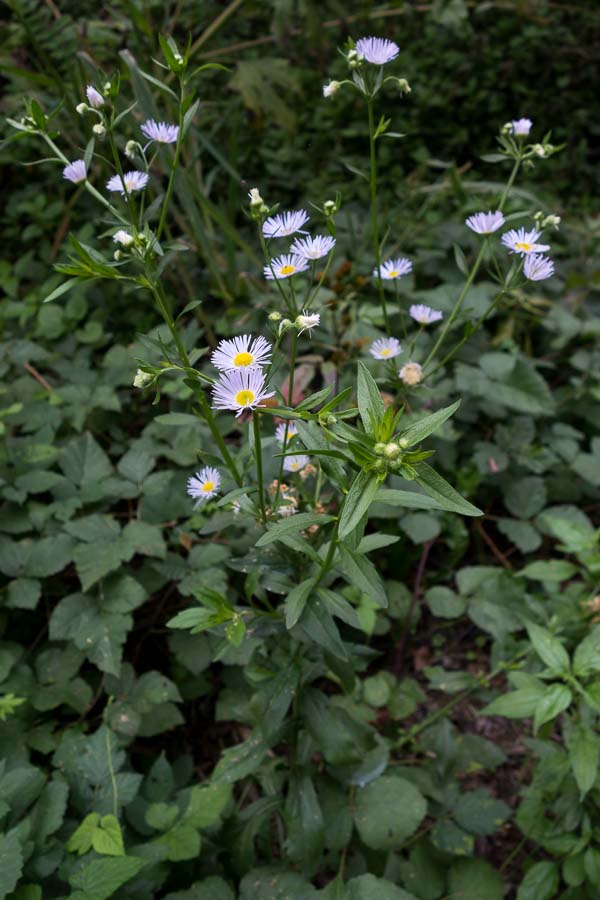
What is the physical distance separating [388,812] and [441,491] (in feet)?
3.33

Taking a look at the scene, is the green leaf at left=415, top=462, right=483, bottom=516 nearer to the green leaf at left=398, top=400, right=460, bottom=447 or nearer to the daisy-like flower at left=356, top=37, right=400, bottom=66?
the green leaf at left=398, top=400, right=460, bottom=447

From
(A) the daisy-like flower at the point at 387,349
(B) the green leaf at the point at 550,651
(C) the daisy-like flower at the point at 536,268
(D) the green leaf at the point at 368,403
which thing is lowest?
(B) the green leaf at the point at 550,651

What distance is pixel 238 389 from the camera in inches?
37.4

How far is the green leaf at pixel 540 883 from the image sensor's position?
58.2 inches

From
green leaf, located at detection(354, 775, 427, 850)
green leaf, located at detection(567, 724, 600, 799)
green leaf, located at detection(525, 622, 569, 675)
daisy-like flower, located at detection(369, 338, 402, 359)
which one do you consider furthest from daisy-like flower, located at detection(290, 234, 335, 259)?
green leaf, located at detection(354, 775, 427, 850)

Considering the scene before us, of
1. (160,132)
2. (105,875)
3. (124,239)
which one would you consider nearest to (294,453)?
(124,239)

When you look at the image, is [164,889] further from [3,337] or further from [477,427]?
[3,337]

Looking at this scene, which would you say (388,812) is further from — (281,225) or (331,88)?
(331,88)

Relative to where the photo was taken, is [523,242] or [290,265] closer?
[290,265]

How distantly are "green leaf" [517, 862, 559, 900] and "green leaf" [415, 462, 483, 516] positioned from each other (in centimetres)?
110

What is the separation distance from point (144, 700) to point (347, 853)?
61 centimetres

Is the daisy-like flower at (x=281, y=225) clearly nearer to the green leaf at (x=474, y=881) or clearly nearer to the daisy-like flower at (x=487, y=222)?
the daisy-like flower at (x=487, y=222)

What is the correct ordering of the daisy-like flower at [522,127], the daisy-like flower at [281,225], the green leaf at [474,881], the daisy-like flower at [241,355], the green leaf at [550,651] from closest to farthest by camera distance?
the daisy-like flower at [241,355]
the daisy-like flower at [281,225]
the daisy-like flower at [522,127]
the green leaf at [550,651]
the green leaf at [474,881]

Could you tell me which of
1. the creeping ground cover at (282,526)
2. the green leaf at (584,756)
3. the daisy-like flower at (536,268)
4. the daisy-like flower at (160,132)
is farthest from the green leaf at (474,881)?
the daisy-like flower at (160,132)
